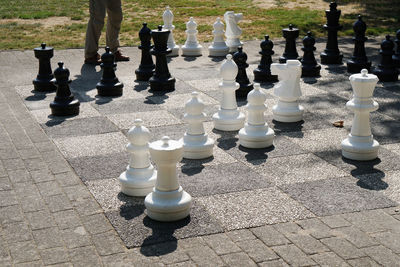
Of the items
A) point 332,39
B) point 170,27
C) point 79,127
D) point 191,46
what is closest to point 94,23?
point 170,27

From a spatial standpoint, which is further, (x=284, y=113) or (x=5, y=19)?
(x=5, y=19)

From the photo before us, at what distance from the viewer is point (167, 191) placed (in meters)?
4.63

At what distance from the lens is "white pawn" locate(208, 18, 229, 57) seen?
10492mm

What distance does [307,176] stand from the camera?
5.37m

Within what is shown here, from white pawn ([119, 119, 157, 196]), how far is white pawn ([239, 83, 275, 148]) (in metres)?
1.33

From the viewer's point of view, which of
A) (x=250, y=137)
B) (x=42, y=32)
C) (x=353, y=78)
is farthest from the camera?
(x=42, y=32)

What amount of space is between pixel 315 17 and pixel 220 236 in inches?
→ 409

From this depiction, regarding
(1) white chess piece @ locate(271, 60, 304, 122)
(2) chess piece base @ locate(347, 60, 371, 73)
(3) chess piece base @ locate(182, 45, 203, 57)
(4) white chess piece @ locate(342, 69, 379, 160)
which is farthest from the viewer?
(3) chess piece base @ locate(182, 45, 203, 57)

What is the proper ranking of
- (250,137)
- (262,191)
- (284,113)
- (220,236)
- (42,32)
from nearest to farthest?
(220,236) → (262,191) → (250,137) → (284,113) → (42,32)

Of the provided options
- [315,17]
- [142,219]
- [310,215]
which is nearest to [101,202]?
[142,219]

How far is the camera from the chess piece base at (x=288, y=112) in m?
6.90

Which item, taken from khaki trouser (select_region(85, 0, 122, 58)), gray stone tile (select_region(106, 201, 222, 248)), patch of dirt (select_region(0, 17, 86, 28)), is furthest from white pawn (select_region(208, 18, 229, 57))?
gray stone tile (select_region(106, 201, 222, 248))

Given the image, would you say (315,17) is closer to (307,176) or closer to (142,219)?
(307,176)

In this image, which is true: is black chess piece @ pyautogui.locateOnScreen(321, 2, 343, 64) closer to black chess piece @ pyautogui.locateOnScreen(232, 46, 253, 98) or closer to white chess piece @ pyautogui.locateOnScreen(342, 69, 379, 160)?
black chess piece @ pyautogui.locateOnScreen(232, 46, 253, 98)
